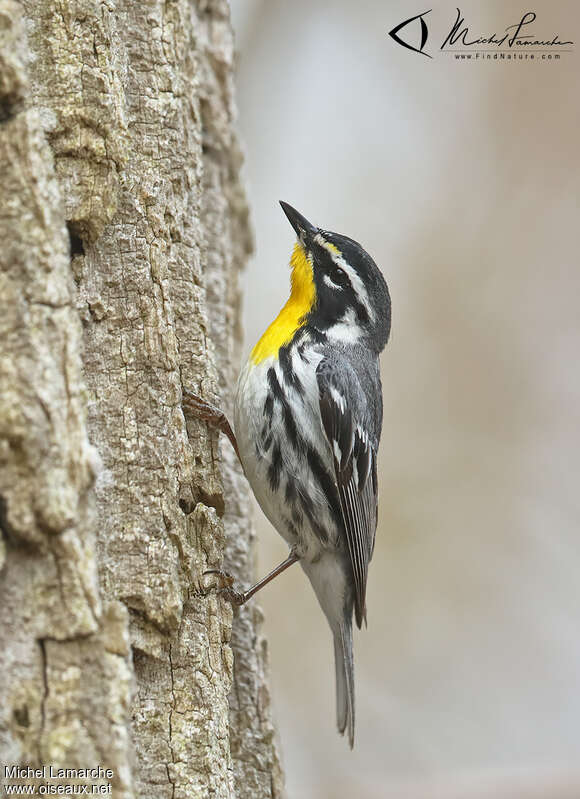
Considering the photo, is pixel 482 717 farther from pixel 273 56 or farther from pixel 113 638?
pixel 273 56

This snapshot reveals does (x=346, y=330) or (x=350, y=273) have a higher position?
(x=350, y=273)

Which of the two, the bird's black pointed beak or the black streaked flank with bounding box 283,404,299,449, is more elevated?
the bird's black pointed beak

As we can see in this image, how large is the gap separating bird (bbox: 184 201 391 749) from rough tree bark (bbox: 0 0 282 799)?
29 centimetres

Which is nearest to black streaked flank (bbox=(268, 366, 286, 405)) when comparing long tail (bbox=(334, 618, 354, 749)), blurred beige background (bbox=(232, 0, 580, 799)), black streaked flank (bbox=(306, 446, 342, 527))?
black streaked flank (bbox=(306, 446, 342, 527))

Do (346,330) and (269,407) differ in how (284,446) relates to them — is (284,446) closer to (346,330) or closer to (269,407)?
(269,407)

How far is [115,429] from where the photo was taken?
257 centimetres

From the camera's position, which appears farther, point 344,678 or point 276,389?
point 344,678

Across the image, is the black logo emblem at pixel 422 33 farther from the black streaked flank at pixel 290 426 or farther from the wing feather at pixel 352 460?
the black streaked flank at pixel 290 426

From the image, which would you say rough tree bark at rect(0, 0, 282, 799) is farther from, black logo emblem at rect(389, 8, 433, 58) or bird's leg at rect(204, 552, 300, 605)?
black logo emblem at rect(389, 8, 433, 58)

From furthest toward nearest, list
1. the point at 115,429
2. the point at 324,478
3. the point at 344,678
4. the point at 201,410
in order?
the point at 344,678
the point at 324,478
the point at 201,410
the point at 115,429

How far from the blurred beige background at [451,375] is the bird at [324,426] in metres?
2.18

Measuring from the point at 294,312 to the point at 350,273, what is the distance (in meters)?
0.31

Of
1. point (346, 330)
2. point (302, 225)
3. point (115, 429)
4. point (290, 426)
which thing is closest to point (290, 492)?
point (290, 426)

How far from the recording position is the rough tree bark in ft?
6.38
